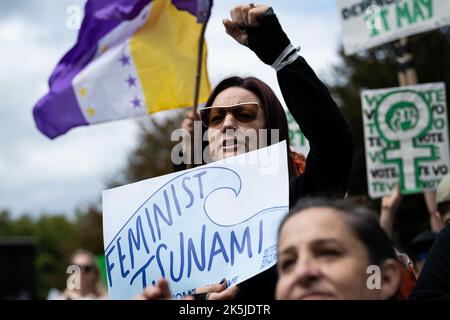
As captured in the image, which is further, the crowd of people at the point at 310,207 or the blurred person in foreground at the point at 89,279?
the blurred person in foreground at the point at 89,279

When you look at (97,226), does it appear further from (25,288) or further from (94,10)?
(94,10)

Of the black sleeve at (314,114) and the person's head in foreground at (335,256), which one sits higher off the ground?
the black sleeve at (314,114)

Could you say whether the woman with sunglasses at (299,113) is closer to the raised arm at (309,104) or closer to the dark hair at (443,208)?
the raised arm at (309,104)

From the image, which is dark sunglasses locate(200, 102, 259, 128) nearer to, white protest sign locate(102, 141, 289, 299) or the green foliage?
white protest sign locate(102, 141, 289, 299)

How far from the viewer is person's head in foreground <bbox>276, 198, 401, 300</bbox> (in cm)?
175

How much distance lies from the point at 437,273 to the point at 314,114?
55cm

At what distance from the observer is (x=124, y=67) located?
5.59 meters

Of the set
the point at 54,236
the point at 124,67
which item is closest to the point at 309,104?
the point at 124,67

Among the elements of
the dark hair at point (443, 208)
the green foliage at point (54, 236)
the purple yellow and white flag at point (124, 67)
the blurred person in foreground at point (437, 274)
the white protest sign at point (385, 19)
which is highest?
the white protest sign at point (385, 19)

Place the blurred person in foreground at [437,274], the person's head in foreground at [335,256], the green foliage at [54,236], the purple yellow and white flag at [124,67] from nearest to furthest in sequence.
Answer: the person's head in foreground at [335,256], the blurred person in foreground at [437,274], the purple yellow and white flag at [124,67], the green foliage at [54,236]

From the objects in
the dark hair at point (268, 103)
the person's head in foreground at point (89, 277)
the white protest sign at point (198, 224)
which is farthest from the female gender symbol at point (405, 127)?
the white protest sign at point (198, 224)

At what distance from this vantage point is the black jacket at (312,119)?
247 centimetres

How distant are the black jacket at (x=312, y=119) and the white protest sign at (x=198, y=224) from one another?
0.09 metres

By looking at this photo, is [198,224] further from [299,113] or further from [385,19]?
[385,19]
